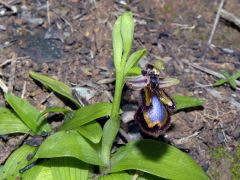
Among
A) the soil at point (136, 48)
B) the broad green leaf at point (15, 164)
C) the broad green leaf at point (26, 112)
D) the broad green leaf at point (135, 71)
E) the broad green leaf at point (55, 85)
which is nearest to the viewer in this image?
the broad green leaf at point (135, 71)

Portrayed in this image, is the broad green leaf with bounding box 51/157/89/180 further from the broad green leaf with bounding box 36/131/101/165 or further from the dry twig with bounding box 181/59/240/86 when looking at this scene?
the dry twig with bounding box 181/59/240/86

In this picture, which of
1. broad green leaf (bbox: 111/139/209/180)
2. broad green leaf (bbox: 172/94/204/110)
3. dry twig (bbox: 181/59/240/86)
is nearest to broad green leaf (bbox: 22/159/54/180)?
broad green leaf (bbox: 111/139/209/180)

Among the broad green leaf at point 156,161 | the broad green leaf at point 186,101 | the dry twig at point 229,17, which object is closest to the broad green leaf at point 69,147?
the broad green leaf at point 156,161

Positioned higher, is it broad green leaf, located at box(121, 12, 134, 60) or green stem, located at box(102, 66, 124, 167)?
broad green leaf, located at box(121, 12, 134, 60)

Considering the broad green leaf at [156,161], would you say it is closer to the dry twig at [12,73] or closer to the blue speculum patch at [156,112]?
the blue speculum patch at [156,112]

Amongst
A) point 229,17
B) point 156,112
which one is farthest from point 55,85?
point 229,17

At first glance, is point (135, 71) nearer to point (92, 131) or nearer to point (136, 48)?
point (92, 131)
